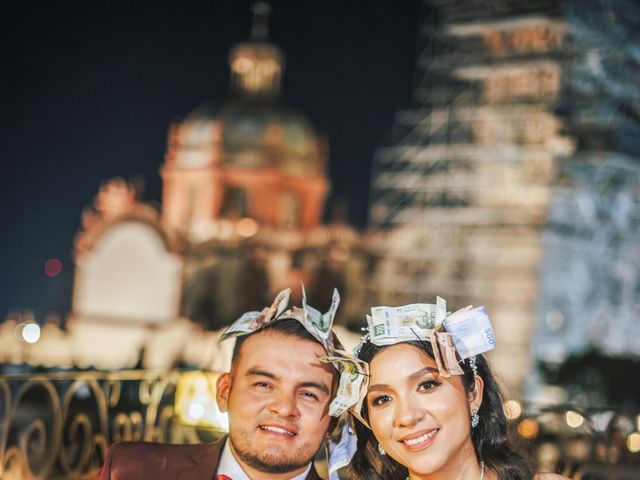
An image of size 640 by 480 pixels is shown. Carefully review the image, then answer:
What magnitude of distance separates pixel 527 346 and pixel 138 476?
26.0 m

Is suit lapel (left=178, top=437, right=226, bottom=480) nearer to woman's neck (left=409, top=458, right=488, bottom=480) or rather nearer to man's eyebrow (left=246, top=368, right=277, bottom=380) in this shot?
man's eyebrow (left=246, top=368, right=277, bottom=380)

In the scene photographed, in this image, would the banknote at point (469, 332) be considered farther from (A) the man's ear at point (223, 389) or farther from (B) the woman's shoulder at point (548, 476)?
(A) the man's ear at point (223, 389)

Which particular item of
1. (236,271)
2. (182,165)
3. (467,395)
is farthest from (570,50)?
(467,395)

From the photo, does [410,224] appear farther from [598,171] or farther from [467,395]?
[467,395]

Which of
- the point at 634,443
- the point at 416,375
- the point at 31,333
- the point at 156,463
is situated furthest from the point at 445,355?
the point at 31,333

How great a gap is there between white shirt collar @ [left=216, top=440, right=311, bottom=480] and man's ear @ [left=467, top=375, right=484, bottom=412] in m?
0.63

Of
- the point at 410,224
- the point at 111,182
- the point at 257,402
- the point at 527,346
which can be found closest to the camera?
the point at 257,402

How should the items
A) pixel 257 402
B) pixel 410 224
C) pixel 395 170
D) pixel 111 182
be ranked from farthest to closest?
pixel 111 182, pixel 395 170, pixel 410 224, pixel 257 402

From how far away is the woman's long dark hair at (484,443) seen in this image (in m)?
3.39

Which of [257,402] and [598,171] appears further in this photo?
[598,171]

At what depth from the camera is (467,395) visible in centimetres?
337

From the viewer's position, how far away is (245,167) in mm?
41250

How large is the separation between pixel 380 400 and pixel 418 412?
0.18 meters

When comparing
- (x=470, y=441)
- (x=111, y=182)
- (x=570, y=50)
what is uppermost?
(x=570, y=50)
